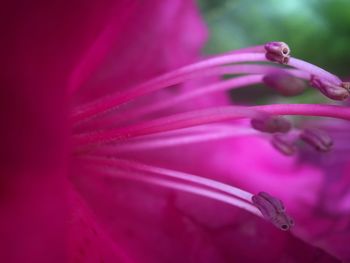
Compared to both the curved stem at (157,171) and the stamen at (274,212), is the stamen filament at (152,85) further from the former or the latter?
the stamen at (274,212)

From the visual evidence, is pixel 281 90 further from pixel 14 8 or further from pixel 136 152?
pixel 14 8

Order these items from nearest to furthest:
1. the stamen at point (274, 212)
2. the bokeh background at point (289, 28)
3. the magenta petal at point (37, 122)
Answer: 1. the magenta petal at point (37, 122)
2. the stamen at point (274, 212)
3. the bokeh background at point (289, 28)

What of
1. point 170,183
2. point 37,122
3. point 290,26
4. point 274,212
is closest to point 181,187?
point 170,183

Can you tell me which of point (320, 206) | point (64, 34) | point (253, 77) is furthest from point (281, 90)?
point (64, 34)

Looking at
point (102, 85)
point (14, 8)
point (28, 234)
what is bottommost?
point (28, 234)

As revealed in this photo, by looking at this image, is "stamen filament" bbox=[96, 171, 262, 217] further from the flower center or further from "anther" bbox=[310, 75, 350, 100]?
"anther" bbox=[310, 75, 350, 100]

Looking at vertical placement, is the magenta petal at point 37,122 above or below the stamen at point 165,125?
below

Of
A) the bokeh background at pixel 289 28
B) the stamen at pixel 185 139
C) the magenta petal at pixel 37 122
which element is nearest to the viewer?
the magenta petal at pixel 37 122

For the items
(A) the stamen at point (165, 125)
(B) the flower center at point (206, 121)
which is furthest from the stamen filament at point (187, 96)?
(A) the stamen at point (165, 125)
